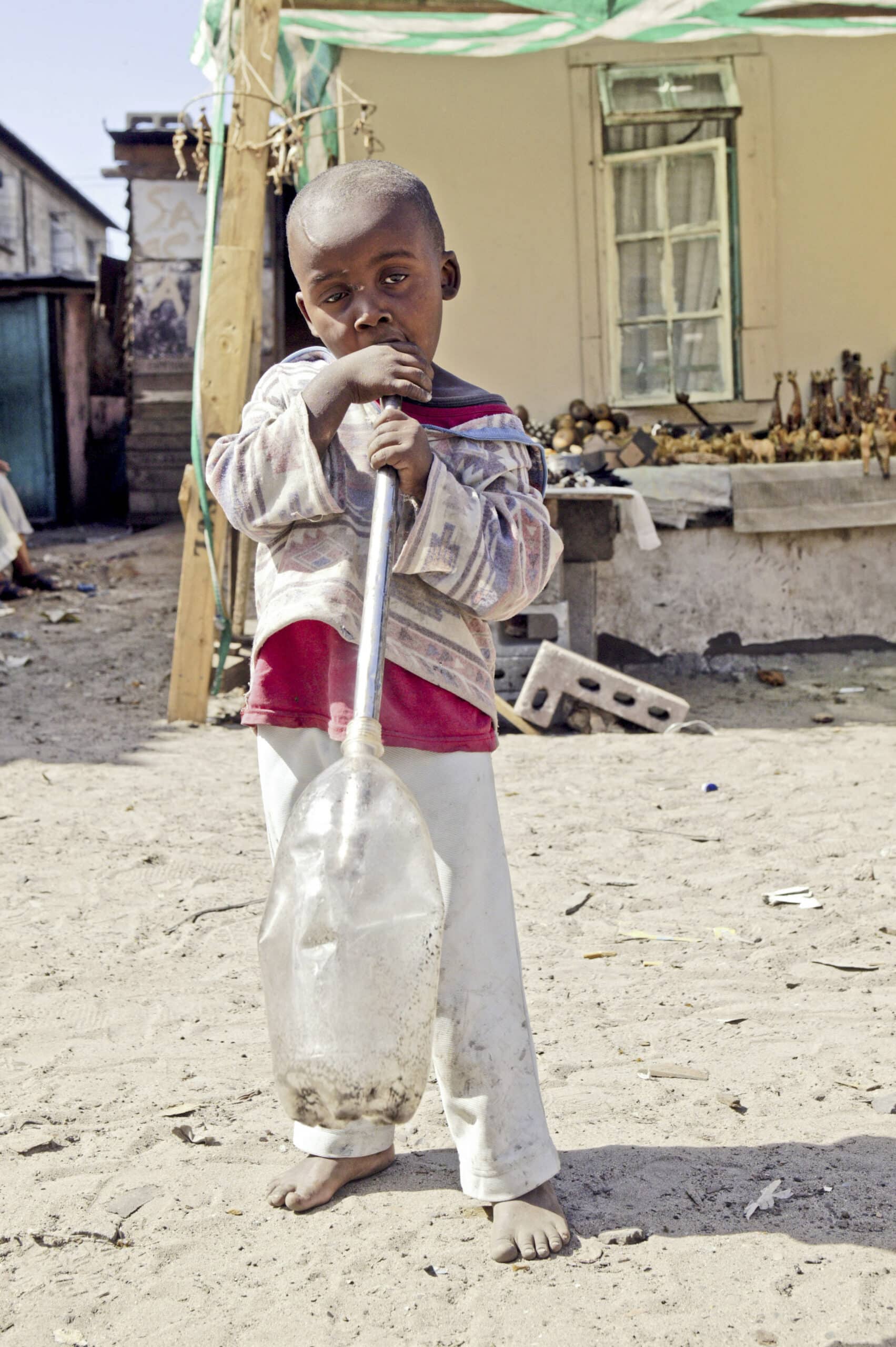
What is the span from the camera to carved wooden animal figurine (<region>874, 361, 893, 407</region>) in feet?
22.9

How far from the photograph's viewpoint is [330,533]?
1724mm

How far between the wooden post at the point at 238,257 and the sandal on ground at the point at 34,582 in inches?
172

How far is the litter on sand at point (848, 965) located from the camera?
3020mm

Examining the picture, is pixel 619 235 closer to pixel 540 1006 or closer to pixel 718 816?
pixel 718 816

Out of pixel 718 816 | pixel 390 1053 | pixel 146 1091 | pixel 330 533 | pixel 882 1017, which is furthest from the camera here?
pixel 718 816

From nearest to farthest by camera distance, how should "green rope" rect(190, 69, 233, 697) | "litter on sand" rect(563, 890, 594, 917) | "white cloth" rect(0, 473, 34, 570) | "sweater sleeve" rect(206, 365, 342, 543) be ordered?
"sweater sleeve" rect(206, 365, 342, 543)
"litter on sand" rect(563, 890, 594, 917)
"green rope" rect(190, 69, 233, 697)
"white cloth" rect(0, 473, 34, 570)

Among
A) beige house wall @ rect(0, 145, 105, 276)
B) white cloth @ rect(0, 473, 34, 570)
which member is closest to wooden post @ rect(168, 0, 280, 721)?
white cloth @ rect(0, 473, 34, 570)

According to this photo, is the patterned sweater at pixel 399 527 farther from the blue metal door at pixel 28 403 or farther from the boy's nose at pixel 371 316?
the blue metal door at pixel 28 403

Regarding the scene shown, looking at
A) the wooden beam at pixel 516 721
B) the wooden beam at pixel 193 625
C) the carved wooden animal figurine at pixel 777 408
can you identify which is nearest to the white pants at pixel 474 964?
the wooden beam at pixel 193 625

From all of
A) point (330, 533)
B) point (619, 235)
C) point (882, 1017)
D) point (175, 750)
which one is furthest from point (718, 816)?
point (619, 235)

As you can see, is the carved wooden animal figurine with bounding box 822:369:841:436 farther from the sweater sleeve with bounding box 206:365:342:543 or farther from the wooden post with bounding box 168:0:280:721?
the sweater sleeve with bounding box 206:365:342:543

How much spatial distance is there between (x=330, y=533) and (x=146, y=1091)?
131 cm

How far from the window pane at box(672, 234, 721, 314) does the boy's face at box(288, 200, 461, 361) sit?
6051 millimetres

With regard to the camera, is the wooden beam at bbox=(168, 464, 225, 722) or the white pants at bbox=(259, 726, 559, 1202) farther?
the wooden beam at bbox=(168, 464, 225, 722)
